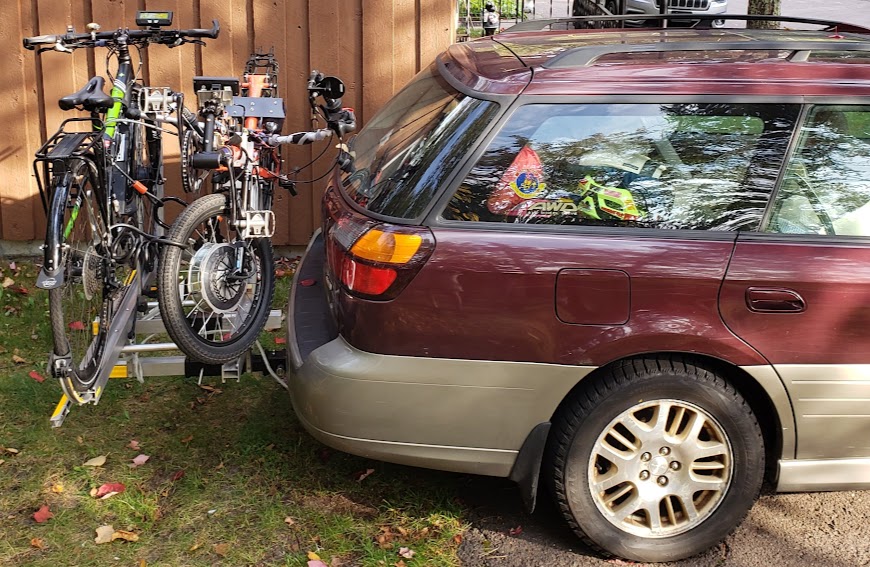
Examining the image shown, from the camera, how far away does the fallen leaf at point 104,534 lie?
11.5 ft

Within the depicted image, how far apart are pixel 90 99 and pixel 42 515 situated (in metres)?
1.70

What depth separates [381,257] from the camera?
3.15 metres

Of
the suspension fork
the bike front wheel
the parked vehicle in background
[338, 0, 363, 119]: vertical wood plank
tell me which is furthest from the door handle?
the parked vehicle in background

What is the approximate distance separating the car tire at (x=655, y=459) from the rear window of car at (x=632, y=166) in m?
0.57

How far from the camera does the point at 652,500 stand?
333 cm

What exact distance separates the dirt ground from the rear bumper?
1.27 ft

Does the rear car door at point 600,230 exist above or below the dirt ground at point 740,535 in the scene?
above

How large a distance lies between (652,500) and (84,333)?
2.46m

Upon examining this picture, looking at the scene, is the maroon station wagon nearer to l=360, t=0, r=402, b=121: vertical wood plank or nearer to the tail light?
the tail light

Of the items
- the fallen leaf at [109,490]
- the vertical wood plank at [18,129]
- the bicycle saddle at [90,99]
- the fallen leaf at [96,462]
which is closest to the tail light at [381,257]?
the bicycle saddle at [90,99]

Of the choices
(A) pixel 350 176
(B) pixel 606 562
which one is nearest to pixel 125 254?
(A) pixel 350 176

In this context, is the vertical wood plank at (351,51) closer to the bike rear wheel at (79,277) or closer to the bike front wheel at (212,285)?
the bike front wheel at (212,285)

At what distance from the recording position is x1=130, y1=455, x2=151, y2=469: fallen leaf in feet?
13.1

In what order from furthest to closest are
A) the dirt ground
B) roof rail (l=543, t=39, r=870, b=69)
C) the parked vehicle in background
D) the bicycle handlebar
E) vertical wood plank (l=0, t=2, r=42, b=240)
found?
1. the parked vehicle in background
2. vertical wood plank (l=0, t=2, r=42, b=240)
3. the bicycle handlebar
4. the dirt ground
5. roof rail (l=543, t=39, r=870, b=69)
